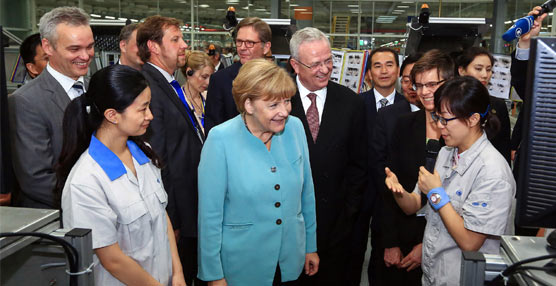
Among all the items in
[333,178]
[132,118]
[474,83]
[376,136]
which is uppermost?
[474,83]

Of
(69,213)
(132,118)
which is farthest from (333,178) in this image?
(69,213)

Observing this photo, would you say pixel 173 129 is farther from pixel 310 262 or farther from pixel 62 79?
pixel 310 262

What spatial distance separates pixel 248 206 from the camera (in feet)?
5.70

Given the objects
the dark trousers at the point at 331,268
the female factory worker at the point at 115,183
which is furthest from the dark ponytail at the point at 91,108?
the dark trousers at the point at 331,268

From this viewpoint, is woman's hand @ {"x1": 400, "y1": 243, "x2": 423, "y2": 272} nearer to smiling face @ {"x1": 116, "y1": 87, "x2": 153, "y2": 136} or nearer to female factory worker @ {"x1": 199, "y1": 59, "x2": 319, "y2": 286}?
female factory worker @ {"x1": 199, "y1": 59, "x2": 319, "y2": 286}

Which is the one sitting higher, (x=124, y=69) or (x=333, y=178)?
(x=124, y=69)

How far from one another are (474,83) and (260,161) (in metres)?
0.84

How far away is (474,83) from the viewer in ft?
5.38

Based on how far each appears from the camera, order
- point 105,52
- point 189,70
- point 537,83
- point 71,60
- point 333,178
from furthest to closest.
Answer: point 189,70
point 105,52
point 333,178
point 71,60
point 537,83

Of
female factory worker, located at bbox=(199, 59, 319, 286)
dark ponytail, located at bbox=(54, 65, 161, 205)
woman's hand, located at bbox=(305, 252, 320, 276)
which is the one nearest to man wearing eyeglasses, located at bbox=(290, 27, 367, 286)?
woman's hand, located at bbox=(305, 252, 320, 276)

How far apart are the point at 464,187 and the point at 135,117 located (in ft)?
3.90

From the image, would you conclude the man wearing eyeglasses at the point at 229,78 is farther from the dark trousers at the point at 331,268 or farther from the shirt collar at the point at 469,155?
the shirt collar at the point at 469,155

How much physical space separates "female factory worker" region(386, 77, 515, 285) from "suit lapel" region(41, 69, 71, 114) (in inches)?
55.6

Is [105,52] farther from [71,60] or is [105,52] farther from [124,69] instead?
[124,69]
